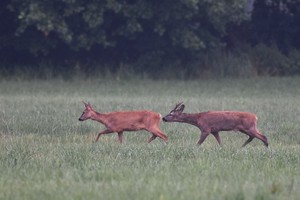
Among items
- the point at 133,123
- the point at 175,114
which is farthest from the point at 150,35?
the point at 133,123

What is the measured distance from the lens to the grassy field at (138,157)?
28.7ft

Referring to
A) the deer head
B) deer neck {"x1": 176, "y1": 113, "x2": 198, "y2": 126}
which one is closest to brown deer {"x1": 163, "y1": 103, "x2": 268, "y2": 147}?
deer neck {"x1": 176, "y1": 113, "x2": 198, "y2": 126}

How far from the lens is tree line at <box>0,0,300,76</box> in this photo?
1225 inches

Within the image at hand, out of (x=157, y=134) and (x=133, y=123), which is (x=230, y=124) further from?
(x=133, y=123)

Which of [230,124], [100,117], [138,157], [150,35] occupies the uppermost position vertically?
[150,35]

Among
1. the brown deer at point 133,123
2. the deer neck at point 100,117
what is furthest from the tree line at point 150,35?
the brown deer at point 133,123

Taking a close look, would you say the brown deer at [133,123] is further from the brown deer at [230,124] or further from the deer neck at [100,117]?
the brown deer at [230,124]

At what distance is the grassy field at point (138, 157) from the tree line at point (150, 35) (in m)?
8.40

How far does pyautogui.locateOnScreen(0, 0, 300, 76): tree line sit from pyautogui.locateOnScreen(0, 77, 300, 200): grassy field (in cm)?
840

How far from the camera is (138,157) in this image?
11.4 m

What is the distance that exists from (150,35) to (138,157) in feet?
73.8

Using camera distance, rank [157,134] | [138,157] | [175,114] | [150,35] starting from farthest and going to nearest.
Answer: [150,35]
[175,114]
[157,134]
[138,157]

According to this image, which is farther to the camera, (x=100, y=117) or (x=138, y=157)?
(x=100, y=117)

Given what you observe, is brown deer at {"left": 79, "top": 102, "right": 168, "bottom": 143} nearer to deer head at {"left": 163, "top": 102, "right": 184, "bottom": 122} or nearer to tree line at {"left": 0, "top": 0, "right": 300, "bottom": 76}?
deer head at {"left": 163, "top": 102, "right": 184, "bottom": 122}
